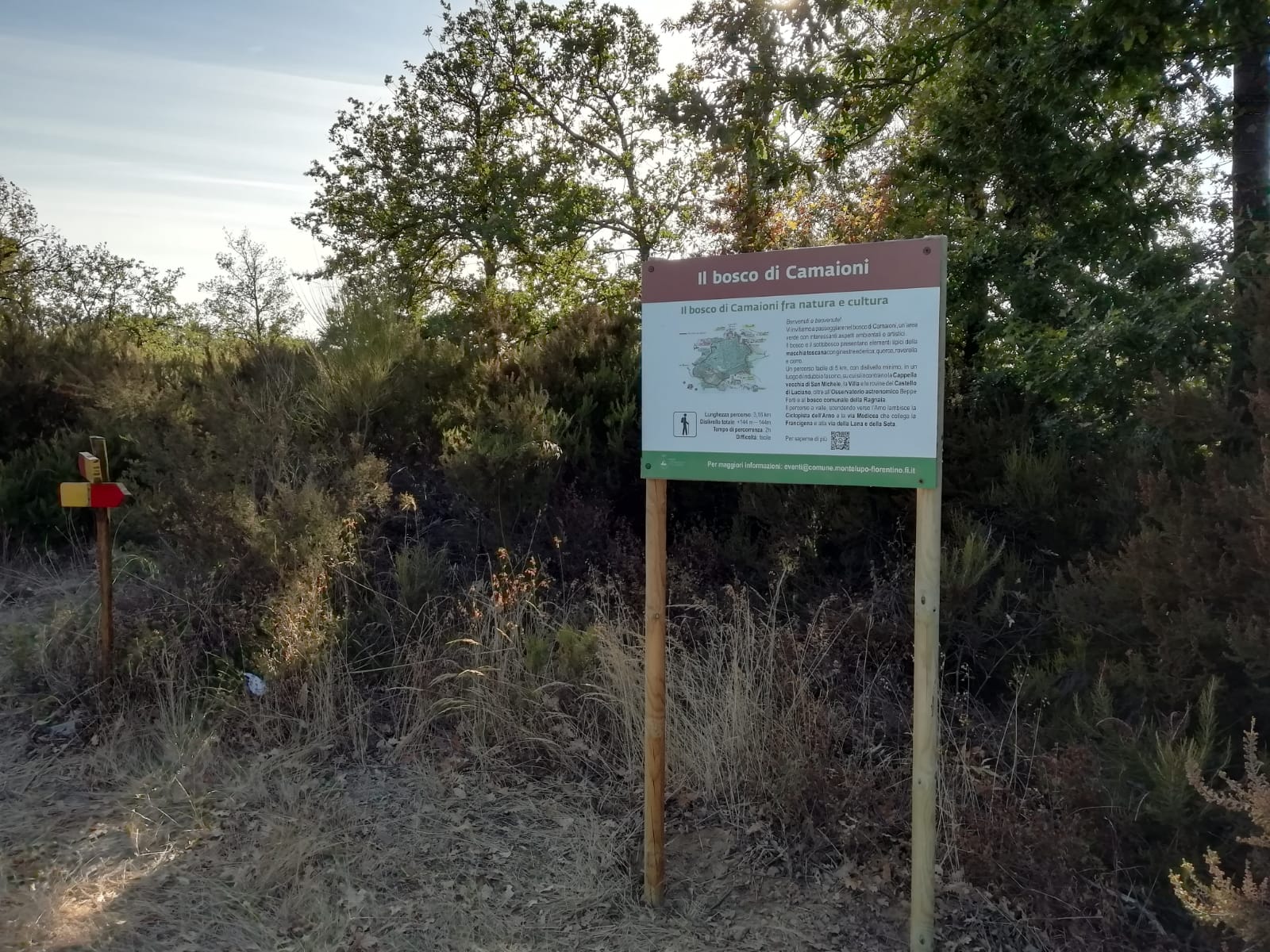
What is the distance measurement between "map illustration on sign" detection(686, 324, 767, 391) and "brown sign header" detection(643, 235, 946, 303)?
0.13 meters

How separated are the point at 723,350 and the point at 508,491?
119 inches

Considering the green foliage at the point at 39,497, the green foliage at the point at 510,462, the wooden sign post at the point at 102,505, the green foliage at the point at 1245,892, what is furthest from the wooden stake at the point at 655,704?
the green foliage at the point at 39,497

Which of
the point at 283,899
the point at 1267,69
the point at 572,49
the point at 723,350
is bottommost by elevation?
the point at 283,899

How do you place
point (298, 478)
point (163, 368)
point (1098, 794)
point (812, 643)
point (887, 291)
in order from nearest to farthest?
point (887, 291) < point (1098, 794) < point (812, 643) < point (298, 478) < point (163, 368)

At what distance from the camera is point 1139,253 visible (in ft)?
20.0

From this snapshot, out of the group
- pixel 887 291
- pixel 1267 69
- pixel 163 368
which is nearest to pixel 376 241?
pixel 163 368

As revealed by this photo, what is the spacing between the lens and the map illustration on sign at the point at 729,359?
336 cm

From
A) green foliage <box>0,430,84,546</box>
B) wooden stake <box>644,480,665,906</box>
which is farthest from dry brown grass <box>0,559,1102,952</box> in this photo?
green foliage <box>0,430,84,546</box>

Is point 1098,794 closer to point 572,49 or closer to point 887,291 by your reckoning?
point 887,291

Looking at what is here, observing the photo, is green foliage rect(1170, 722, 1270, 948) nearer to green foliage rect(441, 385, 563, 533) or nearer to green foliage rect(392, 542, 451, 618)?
green foliage rect(392, 542, 451, 618)

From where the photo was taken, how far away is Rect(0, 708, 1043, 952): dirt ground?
3.34 m

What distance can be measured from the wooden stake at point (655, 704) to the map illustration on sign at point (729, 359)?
1.42 ft

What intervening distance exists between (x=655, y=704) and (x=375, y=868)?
4.11ft

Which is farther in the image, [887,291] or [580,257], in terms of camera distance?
[580,257]
